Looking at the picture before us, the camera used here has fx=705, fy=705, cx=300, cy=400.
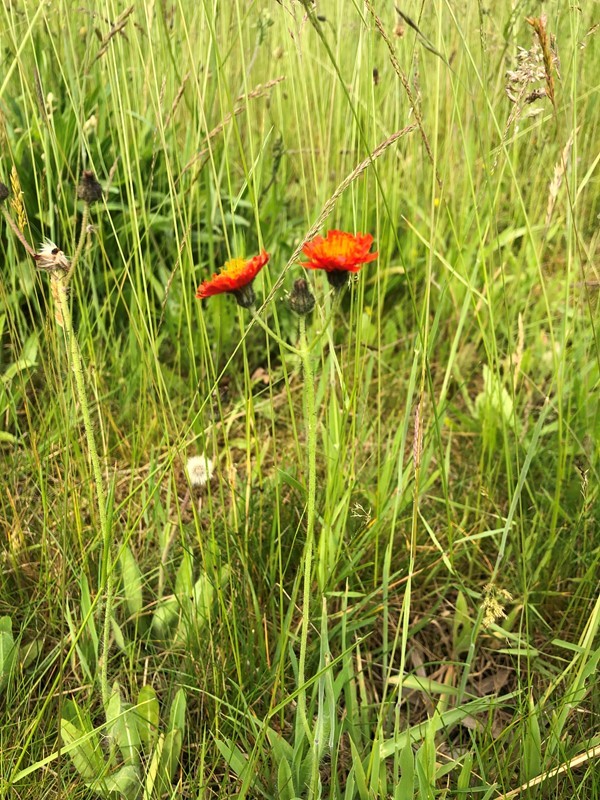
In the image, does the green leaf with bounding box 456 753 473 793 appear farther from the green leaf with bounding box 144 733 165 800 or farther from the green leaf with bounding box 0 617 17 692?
the green leaf with bounding box 0 617 17 692

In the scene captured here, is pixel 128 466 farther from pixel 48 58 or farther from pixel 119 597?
pixel 48 58

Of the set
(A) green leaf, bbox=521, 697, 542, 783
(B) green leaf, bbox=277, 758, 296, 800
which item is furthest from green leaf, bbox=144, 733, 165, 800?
(A) green leaf, bbox=521, 697, 542, 783

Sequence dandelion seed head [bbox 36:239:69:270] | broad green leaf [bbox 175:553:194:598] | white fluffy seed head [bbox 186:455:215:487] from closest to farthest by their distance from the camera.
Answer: dandelion seed head [bbox 36:239:69:270]
broad green leaf [bbox 175:553:194:598]
white fluffy seed head [bbox 186:455:215:487]

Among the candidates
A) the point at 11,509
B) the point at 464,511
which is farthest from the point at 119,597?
the point at 464,511

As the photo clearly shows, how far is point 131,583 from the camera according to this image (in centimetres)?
97

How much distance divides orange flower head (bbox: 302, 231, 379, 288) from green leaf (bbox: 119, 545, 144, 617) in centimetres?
49

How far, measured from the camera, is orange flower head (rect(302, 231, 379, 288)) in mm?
718

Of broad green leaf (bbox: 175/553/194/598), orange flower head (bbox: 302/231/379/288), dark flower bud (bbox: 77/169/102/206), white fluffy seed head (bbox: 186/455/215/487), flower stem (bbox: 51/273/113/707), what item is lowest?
broad green leaf (bbox: 175/553/194/598)

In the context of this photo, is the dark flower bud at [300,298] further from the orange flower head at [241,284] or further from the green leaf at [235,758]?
the green leaf at [235,758]

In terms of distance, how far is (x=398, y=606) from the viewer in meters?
1.06

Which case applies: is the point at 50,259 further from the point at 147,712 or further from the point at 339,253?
the point at 147,712

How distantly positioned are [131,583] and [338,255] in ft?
1.77

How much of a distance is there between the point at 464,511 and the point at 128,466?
0.60 meters

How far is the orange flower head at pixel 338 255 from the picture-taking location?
0.72 m
